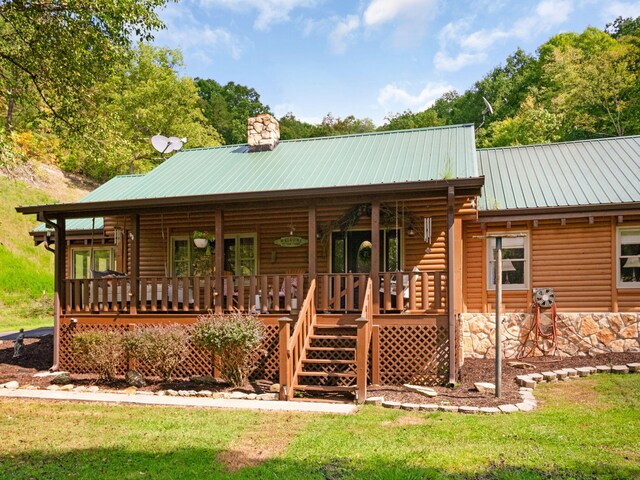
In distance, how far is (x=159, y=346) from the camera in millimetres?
10117

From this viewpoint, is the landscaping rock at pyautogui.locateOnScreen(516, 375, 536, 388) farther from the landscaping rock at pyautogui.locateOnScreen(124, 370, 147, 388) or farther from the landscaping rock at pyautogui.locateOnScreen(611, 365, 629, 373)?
the landscaping rock at pyautogui.locateOnScreen(124, 370, 147, 388)

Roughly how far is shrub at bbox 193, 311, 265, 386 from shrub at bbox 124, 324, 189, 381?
0.54 m

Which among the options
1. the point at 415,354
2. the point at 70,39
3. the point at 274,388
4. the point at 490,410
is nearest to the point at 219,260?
the point at 274,388

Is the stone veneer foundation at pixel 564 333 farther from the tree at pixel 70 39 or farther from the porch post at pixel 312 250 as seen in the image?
the tree at pixel 70 39

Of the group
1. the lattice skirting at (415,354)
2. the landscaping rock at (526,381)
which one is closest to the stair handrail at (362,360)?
the lattice skirting at (415,354)

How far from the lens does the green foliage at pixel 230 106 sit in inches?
1865

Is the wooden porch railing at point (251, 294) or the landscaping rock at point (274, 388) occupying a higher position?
the wooden porch railing at point (251, 294)

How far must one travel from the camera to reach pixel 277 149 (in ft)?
50.8

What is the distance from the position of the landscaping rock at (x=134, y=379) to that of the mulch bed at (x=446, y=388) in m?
0.12

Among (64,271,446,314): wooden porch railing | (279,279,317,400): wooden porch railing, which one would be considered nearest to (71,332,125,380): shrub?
(64,271,446,314): wooden porch railing

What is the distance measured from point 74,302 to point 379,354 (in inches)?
266

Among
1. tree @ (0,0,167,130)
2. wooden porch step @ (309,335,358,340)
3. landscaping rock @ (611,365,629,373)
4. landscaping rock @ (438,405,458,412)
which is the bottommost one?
landscaping rock @ (438,405,458,412)

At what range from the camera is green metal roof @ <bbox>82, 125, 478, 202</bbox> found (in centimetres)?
1235

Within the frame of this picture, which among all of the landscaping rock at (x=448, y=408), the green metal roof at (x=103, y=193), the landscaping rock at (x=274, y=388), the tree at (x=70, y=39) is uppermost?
the tree at (x=70, y=39)
